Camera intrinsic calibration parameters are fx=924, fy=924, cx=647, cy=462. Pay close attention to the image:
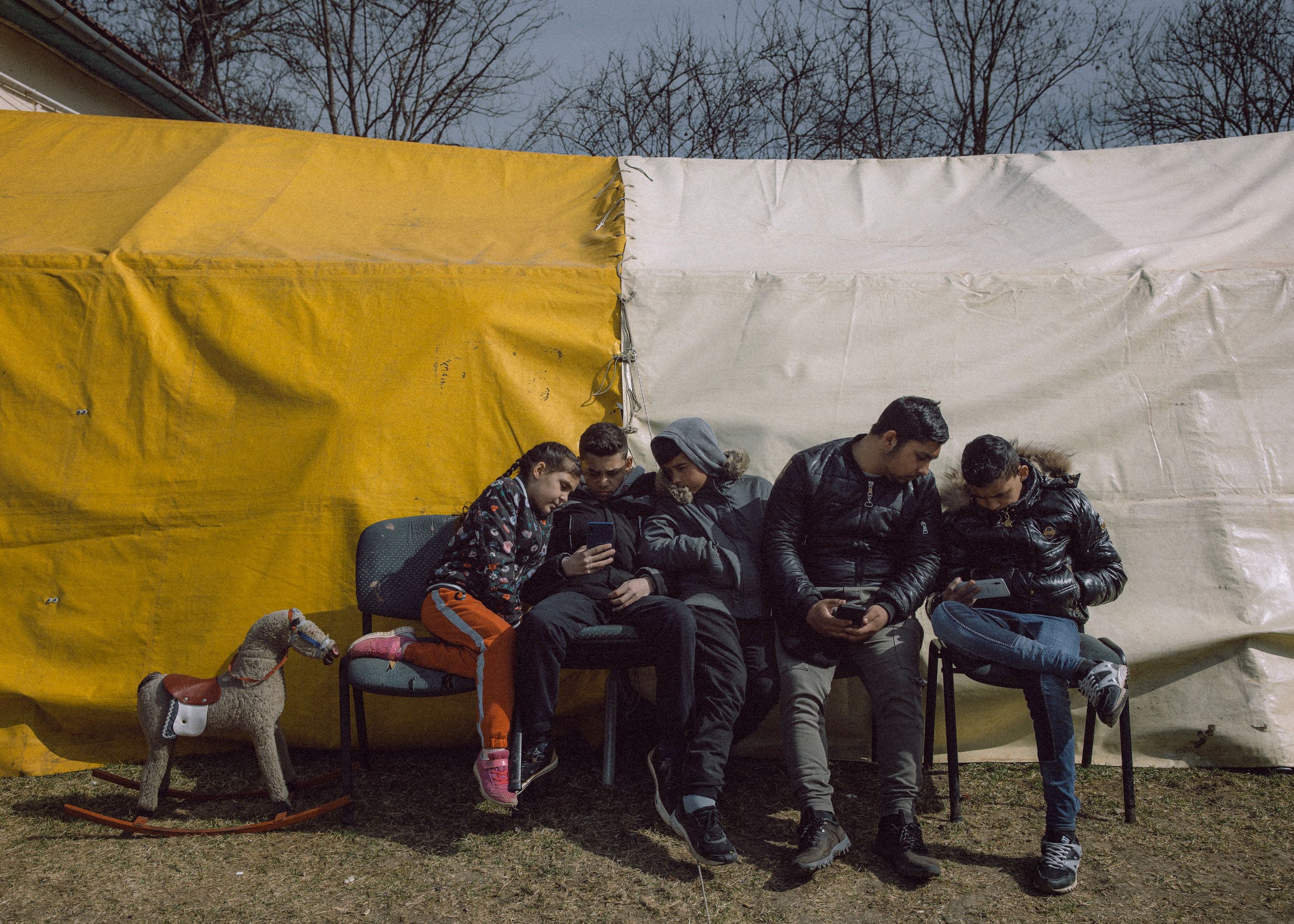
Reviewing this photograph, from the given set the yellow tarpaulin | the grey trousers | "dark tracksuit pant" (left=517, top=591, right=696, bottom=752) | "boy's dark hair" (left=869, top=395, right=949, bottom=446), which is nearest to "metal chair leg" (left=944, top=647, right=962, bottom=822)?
the grey trousers

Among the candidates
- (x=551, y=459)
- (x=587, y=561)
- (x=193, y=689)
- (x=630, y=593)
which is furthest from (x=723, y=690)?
(x=193, y=689)

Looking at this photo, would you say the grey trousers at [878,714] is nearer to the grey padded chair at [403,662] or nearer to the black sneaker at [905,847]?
the black sneaker at [905,847]

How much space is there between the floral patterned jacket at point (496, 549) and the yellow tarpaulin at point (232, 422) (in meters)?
0.54

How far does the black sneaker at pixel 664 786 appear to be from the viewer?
2.82 m

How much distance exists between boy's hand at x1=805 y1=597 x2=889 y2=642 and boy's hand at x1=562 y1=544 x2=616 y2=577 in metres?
0.74

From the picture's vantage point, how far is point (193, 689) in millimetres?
3031

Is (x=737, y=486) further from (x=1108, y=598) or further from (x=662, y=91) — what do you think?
(x=662, y=91)

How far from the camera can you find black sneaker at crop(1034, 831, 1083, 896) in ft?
8.43

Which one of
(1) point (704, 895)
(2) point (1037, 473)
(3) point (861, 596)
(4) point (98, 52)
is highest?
(4) point (98, 52)

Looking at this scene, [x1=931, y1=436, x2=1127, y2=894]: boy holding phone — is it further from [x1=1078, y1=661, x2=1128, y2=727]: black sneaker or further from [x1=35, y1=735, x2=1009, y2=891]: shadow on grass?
[x1=35, y1=735, x2=1009, y2=891]: shadow on grass

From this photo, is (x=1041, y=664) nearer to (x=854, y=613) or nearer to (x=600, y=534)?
(x=854, y=613)

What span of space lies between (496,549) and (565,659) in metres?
0.45

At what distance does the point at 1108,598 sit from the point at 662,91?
1230 cm

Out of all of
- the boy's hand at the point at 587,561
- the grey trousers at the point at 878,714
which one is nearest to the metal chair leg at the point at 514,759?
the boy's hand at the point at 587,561
